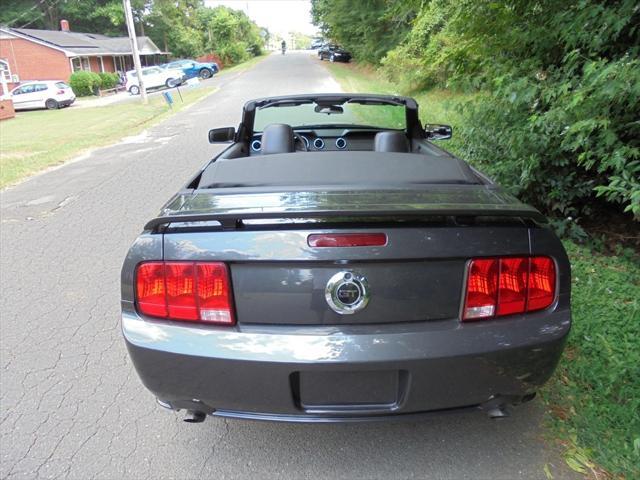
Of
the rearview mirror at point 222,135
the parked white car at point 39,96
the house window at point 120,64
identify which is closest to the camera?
the rearview mirror at point 222,135

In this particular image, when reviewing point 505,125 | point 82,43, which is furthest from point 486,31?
point 82,43

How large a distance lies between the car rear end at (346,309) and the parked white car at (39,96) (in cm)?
3044

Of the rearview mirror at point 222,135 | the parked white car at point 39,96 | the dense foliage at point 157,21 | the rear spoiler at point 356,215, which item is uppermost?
the dense foliage at point 157,21

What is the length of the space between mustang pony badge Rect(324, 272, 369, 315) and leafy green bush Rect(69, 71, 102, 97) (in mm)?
37948

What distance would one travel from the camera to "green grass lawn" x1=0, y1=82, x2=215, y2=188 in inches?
415

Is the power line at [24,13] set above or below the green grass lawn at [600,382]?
above

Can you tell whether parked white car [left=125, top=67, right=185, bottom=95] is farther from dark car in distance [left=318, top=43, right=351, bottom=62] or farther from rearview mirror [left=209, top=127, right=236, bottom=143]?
rearview mirror [left=209, top=127, right=236, bottom=143]

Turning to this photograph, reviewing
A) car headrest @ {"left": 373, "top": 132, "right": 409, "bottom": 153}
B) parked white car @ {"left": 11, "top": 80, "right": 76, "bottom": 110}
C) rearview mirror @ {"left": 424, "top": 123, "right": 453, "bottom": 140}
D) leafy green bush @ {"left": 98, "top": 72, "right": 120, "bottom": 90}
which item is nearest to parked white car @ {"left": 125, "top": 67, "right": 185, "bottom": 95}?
leafy green bush @ {"left": 98, "top": 72, "right": 120, "bottom": 90}

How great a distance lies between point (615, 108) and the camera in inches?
142

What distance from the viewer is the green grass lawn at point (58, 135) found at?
10.5m

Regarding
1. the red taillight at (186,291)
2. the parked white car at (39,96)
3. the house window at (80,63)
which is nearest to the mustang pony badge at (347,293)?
the red taillight at (186,291)

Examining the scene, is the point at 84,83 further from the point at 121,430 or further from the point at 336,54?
the point at 121,430

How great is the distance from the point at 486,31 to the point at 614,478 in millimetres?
4535

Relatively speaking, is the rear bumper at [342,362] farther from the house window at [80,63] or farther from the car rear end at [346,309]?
the house window at [80,63]
